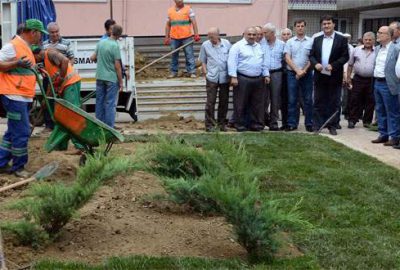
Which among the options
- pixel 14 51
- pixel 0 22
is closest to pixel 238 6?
pixel 0 22

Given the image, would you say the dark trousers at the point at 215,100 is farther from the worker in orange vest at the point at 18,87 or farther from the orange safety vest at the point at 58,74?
the worker in orange vest at the point at 18,87

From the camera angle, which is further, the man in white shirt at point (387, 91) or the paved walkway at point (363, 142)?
Result: the man in white shirt at point (387, 91)

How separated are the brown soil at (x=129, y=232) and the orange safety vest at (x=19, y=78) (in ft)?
3.73

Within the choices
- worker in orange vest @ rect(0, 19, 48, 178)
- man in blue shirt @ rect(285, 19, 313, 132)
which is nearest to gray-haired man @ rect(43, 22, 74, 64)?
worker in orange vest @ rect(0, 19, 48, 178)

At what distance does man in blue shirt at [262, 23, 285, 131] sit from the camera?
479 inches

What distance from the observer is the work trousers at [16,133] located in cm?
724

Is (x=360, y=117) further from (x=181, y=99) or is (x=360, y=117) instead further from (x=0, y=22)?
(x=0, y=22)

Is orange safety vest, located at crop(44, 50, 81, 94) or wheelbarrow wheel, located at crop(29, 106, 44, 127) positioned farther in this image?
wheelbarrow wheel, located at crop(29, 106, 44, 127)

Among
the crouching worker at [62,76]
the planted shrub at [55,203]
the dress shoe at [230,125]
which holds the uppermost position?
the crouching worker at [62,76]

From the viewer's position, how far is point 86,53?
12430 mm

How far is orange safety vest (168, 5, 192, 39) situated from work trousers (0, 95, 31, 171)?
280 inches

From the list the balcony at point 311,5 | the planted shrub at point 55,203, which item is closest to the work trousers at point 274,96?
the planted shrub at point 55,203

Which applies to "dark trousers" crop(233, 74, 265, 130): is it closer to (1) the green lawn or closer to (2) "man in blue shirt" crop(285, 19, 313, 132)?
(2) "man in blue shirt" crop(285, 19, 313, 132)

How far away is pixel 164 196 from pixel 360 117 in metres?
7.82
